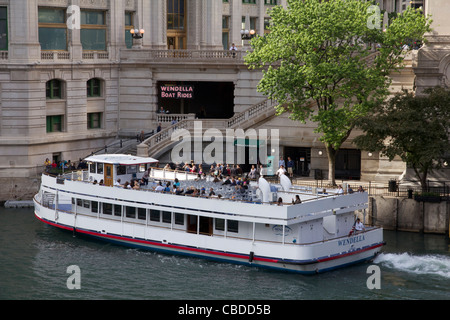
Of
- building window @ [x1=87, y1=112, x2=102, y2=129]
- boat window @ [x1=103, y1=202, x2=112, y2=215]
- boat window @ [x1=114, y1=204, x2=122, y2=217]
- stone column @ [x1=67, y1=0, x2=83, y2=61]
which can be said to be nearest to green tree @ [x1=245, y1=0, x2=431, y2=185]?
boat window @ [x1=114, y1=204, x2=122, y2=217]

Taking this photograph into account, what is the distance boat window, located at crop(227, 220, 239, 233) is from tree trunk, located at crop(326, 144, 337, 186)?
1319cm

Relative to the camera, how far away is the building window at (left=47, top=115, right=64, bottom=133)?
2773 inches

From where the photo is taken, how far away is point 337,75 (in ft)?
197

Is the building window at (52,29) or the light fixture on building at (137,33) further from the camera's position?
the light fixture on building at (137,33)

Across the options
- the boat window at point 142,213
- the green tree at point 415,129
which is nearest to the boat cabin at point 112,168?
the boat window at point 142,213

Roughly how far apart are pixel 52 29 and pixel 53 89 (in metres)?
4.48

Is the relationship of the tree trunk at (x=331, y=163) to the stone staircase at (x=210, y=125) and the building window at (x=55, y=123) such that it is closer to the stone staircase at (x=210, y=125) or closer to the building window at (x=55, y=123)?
the stone staircase at (x=210, y=125)

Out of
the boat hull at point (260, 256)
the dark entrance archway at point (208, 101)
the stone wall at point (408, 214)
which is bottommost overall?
the boat hull at point (260, 256)

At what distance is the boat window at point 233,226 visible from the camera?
51.7 m

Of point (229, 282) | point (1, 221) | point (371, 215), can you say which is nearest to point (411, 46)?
point (371, 215)

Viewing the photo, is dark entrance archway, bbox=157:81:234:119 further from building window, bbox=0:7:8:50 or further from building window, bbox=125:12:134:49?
building window, bbox=0:7:8:50

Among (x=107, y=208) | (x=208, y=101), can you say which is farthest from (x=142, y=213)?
(x=208, y=101)

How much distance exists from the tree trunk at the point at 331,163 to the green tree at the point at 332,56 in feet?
3.99

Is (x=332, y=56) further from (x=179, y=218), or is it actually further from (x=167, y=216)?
(x=167, y=216)
